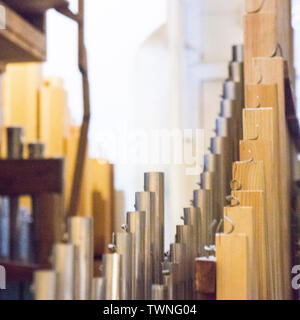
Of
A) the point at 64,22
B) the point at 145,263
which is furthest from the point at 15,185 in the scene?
the point at 64,22

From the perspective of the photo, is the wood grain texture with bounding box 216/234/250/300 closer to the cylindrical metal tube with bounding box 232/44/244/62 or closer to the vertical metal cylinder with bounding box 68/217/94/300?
the vertical metal cylinder with bounding box 68/217/94/300

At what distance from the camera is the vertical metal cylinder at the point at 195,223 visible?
923mm

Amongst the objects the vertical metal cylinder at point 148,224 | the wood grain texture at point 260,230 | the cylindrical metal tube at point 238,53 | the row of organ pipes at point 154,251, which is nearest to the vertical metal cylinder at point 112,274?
the row of organ pipes at point 154,251

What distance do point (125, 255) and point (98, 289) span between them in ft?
0.29

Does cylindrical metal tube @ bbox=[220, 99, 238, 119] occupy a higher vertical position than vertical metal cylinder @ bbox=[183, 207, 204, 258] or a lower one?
higher

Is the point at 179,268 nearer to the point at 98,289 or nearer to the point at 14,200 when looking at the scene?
the point at 98,289

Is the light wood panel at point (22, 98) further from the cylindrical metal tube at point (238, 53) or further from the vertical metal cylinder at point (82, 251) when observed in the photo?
the vertical metal cylinder at point (82, 251)

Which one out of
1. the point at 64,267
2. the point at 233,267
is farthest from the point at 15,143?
the point at 233,267

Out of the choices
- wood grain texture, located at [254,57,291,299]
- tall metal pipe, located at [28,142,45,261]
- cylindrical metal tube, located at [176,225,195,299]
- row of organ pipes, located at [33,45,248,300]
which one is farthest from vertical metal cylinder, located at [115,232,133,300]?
wood grain texture, located at [254,57,291,299]

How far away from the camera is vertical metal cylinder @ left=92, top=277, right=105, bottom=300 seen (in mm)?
683

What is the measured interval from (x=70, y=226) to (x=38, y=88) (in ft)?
2.47

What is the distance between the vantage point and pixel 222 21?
2744 mm

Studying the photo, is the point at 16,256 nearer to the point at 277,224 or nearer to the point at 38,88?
the point at 277,224

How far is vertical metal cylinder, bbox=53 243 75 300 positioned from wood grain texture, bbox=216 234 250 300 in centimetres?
26
